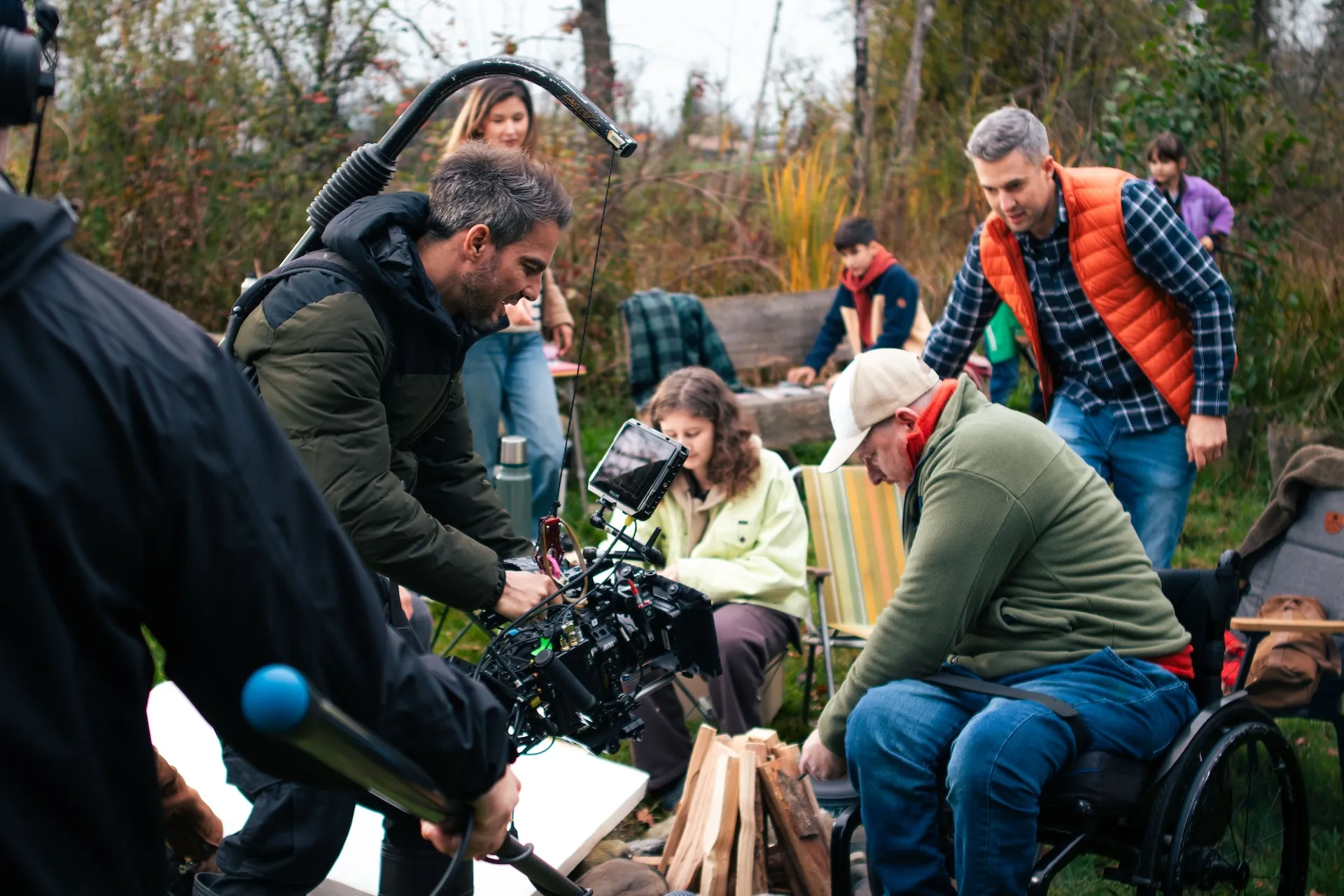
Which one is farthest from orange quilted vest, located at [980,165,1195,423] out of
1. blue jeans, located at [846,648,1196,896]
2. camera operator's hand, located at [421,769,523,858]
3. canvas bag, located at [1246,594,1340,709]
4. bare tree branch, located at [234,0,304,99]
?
bare tree branch, located at [234,0,304,99]

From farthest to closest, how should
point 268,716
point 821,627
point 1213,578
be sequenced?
point 821,627
point 1213,578
point 268,716

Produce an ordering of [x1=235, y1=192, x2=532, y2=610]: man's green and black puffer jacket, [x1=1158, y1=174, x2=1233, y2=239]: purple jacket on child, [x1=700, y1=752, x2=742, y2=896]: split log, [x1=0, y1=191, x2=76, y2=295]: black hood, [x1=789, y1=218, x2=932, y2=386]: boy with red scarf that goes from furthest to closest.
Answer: [x1=1158, y1=174, x2=1233, y2=239]: purple jacket on child → [x1=789, y1=218, x2=932, y2=386]: boy with red scarf → [x1=700, y1=752, x2=742, y2=896]: split log → [x1=235, y1=192, x2=532, y2=610]: man's green and black puffer jacket → [x1=0, y1=191, x2=76, y2=295]: black hood

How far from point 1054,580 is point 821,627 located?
1.70m

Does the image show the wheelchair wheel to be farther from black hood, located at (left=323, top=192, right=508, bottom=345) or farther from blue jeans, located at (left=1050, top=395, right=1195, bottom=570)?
black hood, located at (left=323, top=192, right=508, bottom=345)

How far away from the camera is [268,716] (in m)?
1.11

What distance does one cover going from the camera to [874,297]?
24.5 ft

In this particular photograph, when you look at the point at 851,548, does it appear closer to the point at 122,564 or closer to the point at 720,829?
the point at 720,829

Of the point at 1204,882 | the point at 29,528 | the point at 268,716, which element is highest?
the point at 29,528

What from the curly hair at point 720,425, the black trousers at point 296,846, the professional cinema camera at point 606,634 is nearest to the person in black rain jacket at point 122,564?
the professional cinema camera at point 606,634

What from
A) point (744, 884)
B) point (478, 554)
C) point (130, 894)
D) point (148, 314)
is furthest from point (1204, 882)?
point (148, 314)

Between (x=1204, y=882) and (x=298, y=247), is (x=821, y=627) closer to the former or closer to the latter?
(x=1204, y=882)

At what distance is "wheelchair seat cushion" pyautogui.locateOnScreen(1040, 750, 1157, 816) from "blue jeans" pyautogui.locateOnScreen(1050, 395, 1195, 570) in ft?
4.97

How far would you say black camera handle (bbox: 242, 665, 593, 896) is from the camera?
1.12 metres

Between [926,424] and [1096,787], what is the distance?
2.76 feet
